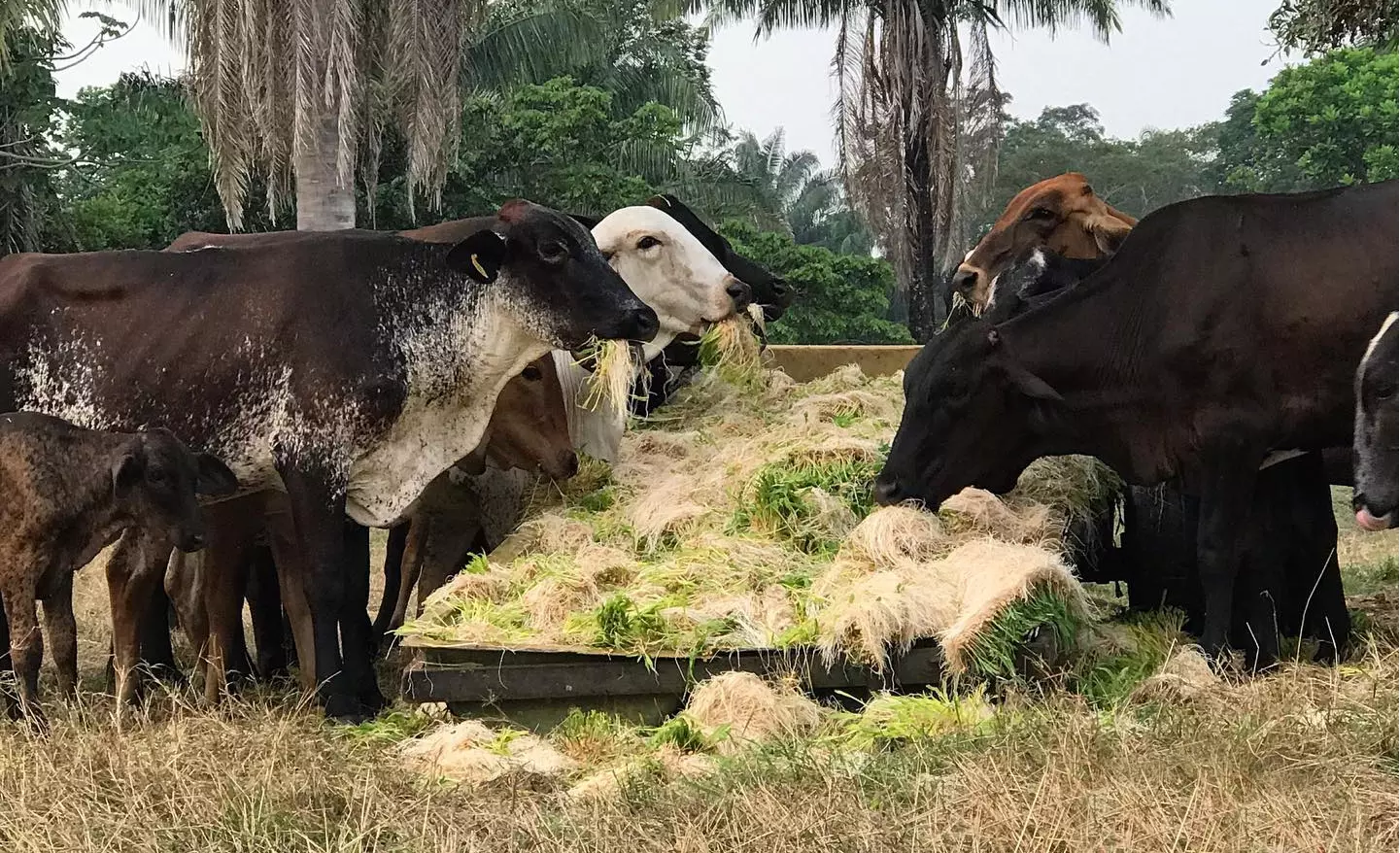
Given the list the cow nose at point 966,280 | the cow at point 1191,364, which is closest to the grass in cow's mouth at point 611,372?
the cow at point 1191,364

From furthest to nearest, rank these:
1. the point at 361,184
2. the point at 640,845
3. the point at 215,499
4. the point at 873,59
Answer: the point at 361,184 < the point at 873,59 < the point at 215,499 < the point at 640,845

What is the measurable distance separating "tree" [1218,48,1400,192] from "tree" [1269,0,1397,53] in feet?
58.3

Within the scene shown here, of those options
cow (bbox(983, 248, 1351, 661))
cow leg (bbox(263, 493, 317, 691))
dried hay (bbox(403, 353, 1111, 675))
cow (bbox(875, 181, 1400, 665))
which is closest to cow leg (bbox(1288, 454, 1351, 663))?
cow (bbox(983, 248, 1351, 661))

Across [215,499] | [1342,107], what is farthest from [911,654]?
[1342,107]

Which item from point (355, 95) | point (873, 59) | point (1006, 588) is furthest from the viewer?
point (873, 59)

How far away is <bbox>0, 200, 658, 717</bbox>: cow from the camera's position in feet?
20.7

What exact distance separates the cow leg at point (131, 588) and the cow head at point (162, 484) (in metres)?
0.38

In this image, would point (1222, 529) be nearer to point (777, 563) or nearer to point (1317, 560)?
point (1317, 560)

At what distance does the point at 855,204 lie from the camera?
22.5 metres

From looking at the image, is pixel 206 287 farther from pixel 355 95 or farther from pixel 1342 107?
pixel 1342 107

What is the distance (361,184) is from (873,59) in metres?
8.80

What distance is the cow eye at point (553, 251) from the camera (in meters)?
6.87

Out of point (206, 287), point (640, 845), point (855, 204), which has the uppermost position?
point (855, 204)

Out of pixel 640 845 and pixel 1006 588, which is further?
pixel 1006 588
